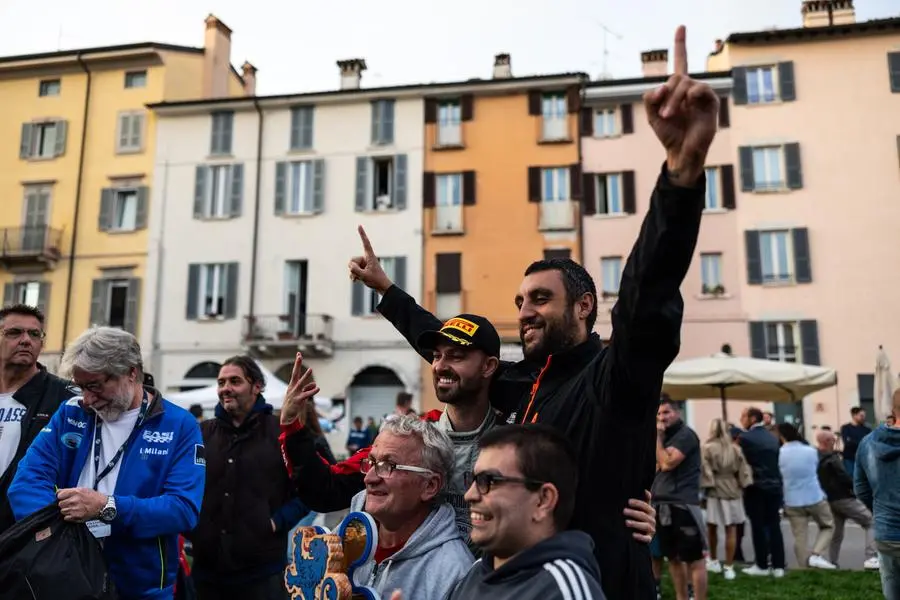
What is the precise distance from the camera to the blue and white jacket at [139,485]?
10.00 feet

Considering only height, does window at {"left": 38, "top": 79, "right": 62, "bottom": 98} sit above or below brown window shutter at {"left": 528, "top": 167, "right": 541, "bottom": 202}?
above

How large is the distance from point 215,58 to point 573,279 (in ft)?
98.4

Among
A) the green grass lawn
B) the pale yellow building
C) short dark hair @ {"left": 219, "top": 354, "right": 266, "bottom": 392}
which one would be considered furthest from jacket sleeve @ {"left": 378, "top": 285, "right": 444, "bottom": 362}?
the pale yellow building

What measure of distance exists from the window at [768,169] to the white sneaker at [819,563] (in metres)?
16.7

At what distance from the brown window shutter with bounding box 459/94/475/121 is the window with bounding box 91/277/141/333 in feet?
41.8

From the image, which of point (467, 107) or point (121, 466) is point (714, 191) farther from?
point (121, 466)

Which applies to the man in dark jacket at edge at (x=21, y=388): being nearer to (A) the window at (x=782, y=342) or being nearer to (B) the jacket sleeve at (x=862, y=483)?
(B) the jacket sleeve at (x=862, y=483)

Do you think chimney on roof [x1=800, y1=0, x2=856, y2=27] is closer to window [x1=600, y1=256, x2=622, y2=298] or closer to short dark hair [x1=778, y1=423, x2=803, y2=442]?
window [x1=600, y1=256, x2=622, y2=298]

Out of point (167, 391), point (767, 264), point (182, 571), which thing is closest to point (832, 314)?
point (767, 264)

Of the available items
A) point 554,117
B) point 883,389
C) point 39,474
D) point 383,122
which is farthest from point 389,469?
point 383,122

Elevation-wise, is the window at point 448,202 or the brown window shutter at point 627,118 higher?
the brown window shutter at point 627,118

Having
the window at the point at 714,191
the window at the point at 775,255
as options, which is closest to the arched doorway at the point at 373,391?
the window at the point at 714,191

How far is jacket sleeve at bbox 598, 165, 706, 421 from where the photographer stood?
188 centimetres

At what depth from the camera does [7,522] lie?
357 centimetres
